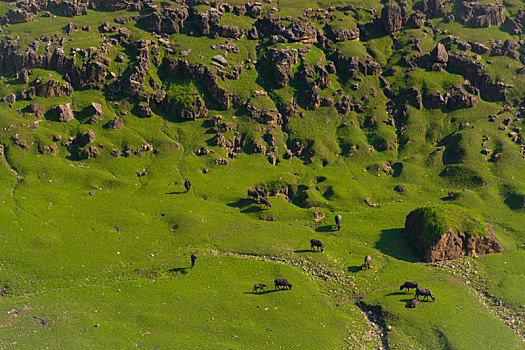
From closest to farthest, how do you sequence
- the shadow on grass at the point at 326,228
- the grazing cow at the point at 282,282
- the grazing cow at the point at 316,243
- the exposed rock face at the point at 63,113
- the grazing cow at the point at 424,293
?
the grazing cow at the point at 424,293, the grazing cow at the point at 282,282, the grazing cow at the point at 316,243, the shadow on grass at the point at 326,228, the exposed rock face at the point at 63,113

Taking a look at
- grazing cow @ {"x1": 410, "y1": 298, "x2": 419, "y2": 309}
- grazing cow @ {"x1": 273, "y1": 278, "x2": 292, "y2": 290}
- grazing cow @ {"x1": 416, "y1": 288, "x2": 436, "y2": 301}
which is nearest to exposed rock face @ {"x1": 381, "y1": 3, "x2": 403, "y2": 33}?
grazing cow @ {"x1": 416, "y1": 288, "x2": 436, "y2": 301}

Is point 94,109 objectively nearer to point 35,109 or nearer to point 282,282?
point 35,109

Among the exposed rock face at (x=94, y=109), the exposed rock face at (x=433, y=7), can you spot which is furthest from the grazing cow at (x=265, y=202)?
the exposed rock face at (x=433, y=7)

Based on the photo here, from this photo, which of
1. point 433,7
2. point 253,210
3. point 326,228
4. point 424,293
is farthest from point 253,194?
point 433,7

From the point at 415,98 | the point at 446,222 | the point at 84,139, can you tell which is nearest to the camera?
the point at 446,222

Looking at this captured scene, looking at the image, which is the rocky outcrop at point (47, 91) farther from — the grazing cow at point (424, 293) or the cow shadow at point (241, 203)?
the grazing cow at point (424, 293)

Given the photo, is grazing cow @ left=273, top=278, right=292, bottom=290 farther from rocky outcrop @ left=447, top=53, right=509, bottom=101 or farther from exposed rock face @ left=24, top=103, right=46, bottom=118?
rocky outcrop @ left=447, top=53, right=509, bottom=101
